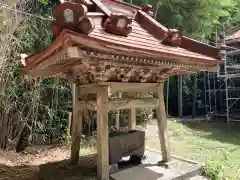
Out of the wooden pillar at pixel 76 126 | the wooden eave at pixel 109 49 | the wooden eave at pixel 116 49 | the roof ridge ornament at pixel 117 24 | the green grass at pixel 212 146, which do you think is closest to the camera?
the wooden eave at pixel 109 49

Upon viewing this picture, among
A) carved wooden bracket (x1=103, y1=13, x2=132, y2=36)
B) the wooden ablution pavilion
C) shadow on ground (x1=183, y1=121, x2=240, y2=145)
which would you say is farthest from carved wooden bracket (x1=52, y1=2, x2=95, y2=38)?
shadow on ground (x1=183, y1=121, x2=240, y2=145)

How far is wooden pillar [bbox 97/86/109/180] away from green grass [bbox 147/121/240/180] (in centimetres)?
198

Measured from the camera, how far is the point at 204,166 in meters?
4.67

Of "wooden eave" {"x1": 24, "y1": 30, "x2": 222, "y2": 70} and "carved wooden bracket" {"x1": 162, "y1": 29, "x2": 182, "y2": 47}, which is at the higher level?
"carved wooden bracket" {"x1": 162, "y1": 29, "x2": 182, "y2": 47}

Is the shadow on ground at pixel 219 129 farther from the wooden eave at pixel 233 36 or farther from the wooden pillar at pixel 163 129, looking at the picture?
the wooden pillar at pixel 163 129

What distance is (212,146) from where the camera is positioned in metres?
7.21

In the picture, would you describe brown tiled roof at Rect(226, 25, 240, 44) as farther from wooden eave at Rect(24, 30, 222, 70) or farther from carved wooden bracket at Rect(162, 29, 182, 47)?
carved wooden bracket at Rect(162, 29, 182, 47)

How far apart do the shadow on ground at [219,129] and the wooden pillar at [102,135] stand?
5724 millimetres

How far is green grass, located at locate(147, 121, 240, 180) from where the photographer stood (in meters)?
4.94

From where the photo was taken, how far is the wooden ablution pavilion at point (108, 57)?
3018 millimetres

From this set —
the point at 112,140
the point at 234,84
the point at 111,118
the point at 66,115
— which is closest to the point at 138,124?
the point at 111,118

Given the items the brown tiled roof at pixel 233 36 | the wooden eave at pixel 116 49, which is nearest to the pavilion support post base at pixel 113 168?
the wooden eave at pixel 116 49

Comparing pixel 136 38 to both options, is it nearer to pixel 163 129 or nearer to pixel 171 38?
pixel 171 38

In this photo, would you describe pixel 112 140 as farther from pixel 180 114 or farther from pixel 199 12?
pixel 180 114
